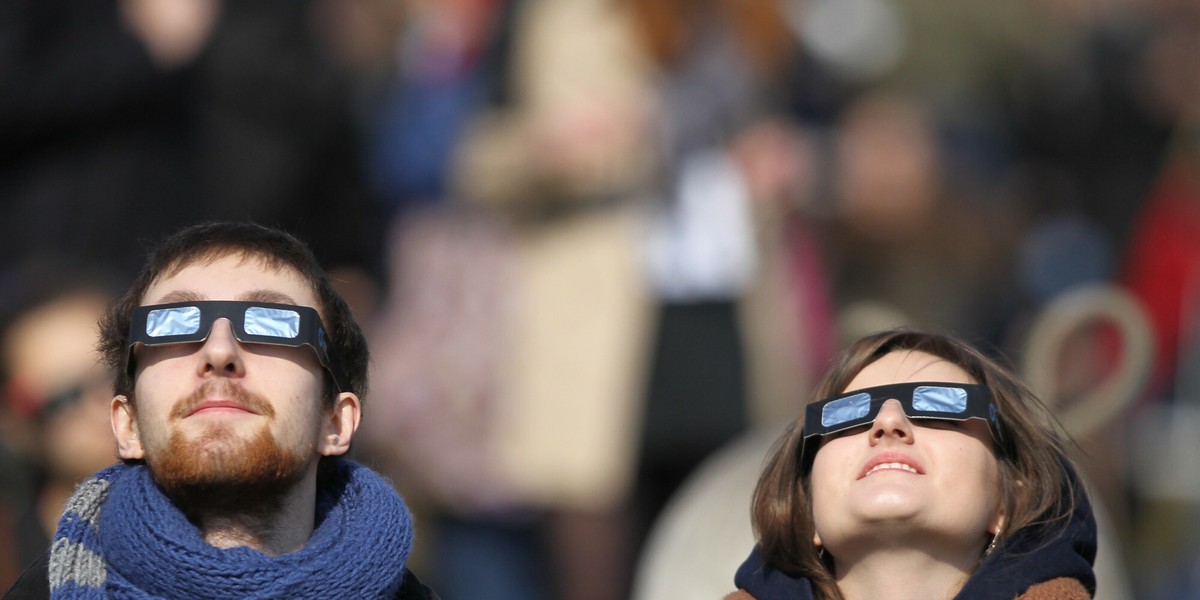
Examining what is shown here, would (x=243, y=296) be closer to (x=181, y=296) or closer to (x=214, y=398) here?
(x=181, y=296)

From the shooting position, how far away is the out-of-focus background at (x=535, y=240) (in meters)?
5.81

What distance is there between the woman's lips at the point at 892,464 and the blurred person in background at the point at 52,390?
2.30 meters

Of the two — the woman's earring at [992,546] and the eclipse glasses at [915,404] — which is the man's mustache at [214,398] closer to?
the eclipse glasses at [915,404]

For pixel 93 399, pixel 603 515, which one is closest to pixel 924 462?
pixel 93 399

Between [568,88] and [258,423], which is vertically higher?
[568,88]

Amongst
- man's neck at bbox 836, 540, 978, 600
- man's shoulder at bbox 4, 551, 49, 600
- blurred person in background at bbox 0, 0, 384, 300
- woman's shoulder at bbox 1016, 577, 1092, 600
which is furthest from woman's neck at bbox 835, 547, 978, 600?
blurred person in background at bbox 0, 0, 384, 300

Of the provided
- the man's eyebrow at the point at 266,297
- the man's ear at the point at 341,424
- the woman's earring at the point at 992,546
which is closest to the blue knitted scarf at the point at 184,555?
the man's ear at the point at 341,424

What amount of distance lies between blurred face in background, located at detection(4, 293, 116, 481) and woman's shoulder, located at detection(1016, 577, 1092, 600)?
2554 mm

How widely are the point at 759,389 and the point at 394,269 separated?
136 centimetres

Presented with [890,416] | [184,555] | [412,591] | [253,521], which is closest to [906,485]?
[890,416]

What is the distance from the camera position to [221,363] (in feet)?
11.1

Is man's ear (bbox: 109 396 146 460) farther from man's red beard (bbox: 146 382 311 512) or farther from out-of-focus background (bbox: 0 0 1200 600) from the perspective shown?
out-of-focus background (bbox: 0 0 1200 600)

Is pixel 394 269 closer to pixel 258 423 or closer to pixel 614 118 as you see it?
pixel 614 118

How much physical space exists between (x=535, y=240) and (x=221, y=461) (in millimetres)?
3491
